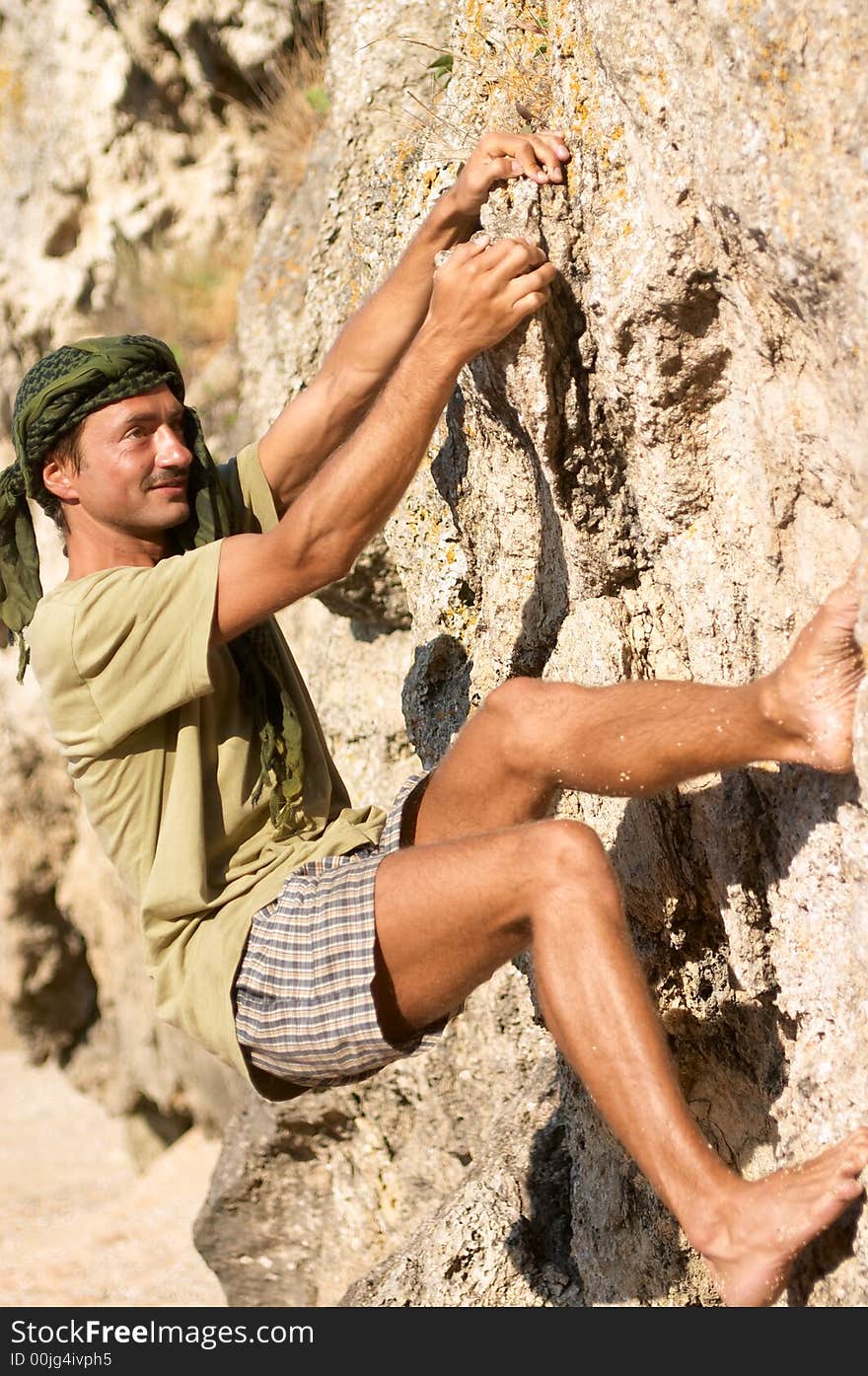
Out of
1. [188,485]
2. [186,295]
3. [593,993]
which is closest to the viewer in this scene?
[593,993]

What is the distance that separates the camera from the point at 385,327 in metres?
3.85

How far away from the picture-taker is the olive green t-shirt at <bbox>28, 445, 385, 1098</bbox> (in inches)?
138

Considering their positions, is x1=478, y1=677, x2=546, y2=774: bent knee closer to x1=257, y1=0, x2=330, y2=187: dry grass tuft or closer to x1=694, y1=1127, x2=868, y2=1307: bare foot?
x1=694, y1=1127, x2=868, y2=1307: bare foot

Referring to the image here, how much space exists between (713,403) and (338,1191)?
392 cm

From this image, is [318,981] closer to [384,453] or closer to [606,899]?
[606,899]

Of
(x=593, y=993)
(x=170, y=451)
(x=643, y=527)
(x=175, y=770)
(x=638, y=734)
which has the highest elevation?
(x=170, y=451)

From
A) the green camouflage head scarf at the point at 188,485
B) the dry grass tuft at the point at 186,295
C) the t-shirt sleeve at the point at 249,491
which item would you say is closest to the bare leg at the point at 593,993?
the green camouflage head scarf at the point at 188,485

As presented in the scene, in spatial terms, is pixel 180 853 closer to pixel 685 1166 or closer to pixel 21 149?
pixel 685 1166

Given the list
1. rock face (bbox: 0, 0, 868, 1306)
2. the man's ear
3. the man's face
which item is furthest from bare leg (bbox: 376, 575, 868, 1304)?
the man's ear

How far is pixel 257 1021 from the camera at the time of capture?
346cm

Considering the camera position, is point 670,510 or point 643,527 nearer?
point 670,510

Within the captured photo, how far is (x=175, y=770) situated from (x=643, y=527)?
1226mm

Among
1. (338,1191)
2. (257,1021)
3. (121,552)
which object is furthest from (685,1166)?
(338,1191)

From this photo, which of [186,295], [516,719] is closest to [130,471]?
[516,719]
